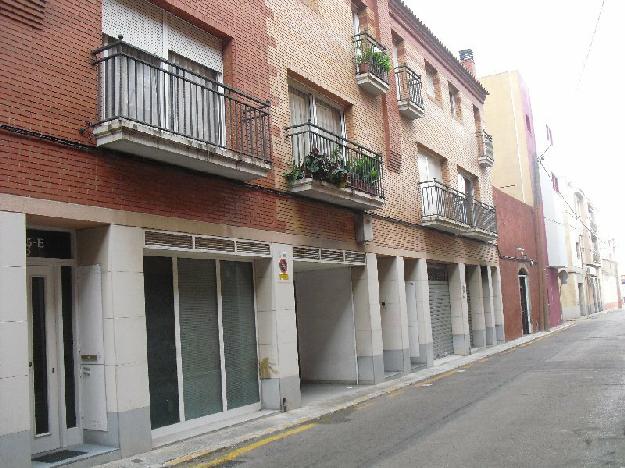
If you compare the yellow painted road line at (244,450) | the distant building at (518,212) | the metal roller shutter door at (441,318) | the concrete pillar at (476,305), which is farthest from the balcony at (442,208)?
the yellow painted road line at (244,450)

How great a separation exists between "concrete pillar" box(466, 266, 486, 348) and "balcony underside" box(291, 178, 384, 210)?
373 inches

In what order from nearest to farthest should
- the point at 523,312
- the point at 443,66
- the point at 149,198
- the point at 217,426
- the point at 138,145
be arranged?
the point at 138,145
the point at 149,198
the point at 217,426
the point at 443,66
the point at 523,312

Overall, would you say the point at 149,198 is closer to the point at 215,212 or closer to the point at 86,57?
the point at 215,212

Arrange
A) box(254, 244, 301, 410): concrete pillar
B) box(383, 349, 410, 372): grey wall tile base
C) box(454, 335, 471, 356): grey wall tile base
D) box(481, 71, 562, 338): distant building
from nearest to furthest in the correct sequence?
box(254, 244, 301, 410): concrete pillar
box(383, 349, 410, 372): grey wall tile base
box(454, 335, 471, 356): grey wall tile base
box(481, 71, 562, 338): distant building

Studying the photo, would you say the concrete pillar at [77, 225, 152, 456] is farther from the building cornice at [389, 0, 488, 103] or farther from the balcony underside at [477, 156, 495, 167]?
the balcony underside at [477, 156, 495, 167]

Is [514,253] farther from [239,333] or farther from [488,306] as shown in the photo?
[239,333]

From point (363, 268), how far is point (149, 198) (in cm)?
649

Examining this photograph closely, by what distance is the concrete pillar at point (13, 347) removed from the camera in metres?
6.00

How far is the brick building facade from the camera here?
22.8ft

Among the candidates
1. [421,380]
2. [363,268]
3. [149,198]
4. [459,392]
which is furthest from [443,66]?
[149,198]

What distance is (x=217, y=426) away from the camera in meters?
8.89

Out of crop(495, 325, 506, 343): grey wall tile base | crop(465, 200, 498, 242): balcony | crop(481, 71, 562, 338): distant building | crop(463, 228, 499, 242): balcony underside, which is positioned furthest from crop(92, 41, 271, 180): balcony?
crop(481, 71, 562, 338): distant building

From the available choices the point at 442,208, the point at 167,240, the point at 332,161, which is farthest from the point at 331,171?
the point at 442,208

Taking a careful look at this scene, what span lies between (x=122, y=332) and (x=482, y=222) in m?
16.1
